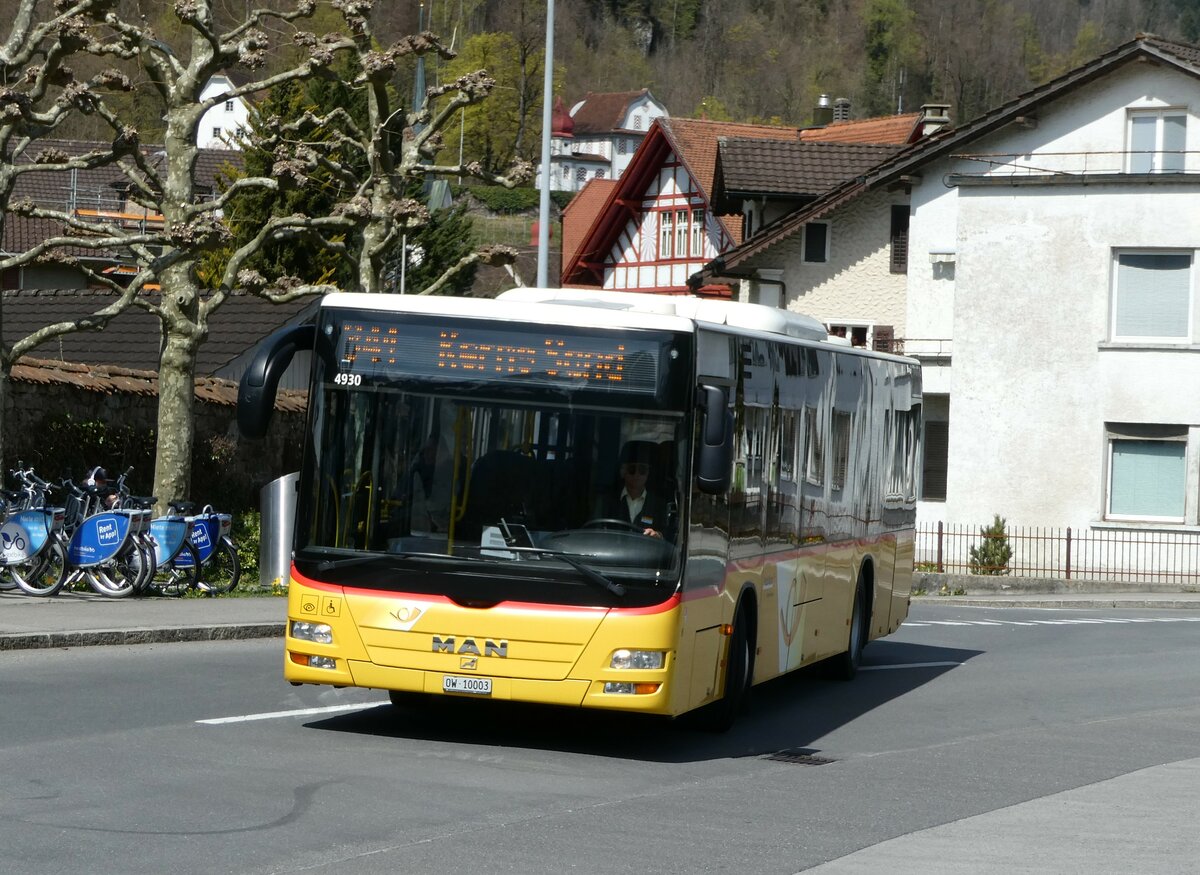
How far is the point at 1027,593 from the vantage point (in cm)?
3347

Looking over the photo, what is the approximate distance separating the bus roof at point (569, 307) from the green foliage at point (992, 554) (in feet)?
80.7

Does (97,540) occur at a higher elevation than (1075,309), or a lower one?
lower

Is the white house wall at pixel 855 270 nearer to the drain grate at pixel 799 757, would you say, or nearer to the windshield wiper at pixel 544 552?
the drain grate at pixel 799 757

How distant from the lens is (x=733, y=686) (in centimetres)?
1182

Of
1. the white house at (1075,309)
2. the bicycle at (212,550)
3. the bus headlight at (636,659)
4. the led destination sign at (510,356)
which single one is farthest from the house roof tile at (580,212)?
the bus headlight at (636,659)

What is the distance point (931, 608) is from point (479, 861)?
73.4ft

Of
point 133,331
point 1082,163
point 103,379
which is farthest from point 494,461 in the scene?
point 1082,163

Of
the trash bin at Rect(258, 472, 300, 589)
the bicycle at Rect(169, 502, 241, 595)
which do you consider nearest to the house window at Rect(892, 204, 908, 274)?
the trash bin at Rect(258, 472, 300, 589)

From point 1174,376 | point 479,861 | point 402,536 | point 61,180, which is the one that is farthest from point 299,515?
point 61,180

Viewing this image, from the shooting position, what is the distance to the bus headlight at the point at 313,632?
10492 millimetres

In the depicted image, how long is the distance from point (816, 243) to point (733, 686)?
34709mm

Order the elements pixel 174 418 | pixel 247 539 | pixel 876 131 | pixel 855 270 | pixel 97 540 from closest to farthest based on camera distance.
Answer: pixel 97 540, pixel 174 418, pixel 247 539, pixel 855 270, pixel 876 131

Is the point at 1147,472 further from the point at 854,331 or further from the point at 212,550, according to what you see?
the point at 212,550

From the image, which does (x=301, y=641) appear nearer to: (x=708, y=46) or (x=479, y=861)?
(x=479, y=861)
